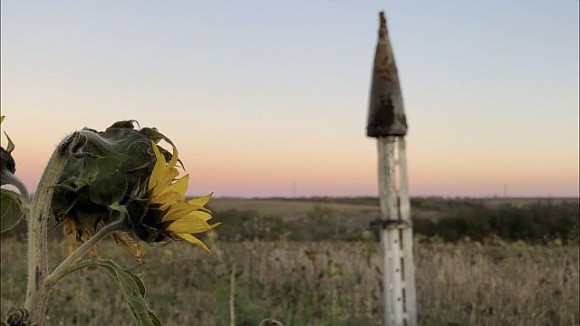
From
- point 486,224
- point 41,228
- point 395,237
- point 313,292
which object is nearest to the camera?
point 41,228

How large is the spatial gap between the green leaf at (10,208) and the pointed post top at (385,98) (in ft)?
9.42

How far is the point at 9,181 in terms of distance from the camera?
0.48 m

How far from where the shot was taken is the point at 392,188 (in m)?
3.34

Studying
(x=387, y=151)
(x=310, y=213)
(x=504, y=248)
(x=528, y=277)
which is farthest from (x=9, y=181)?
(x=310, y=213)

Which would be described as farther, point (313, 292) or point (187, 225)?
point (313, 292)

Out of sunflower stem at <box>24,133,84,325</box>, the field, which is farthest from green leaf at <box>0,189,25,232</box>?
the field

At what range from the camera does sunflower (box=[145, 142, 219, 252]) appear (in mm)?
542

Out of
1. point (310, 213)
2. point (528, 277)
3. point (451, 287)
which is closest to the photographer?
point (451, 287)

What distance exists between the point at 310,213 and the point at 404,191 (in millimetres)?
13746

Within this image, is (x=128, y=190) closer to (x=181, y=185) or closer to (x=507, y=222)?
(x=181, y=185)

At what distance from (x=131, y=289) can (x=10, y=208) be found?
0.37 ft

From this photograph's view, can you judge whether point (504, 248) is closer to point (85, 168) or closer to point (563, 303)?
point (563, 303)

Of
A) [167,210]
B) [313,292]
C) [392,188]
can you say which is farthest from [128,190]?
[313,292]

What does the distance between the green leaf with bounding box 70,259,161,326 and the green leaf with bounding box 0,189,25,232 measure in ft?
0.20
